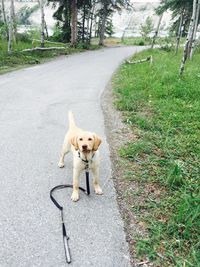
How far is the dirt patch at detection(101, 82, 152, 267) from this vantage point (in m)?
3.51

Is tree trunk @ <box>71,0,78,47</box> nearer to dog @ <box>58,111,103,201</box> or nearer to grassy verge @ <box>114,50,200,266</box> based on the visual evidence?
grassy verge @ <box>114,50,200,266</box>

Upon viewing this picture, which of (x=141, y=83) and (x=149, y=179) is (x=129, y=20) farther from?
(x=149, y=179)

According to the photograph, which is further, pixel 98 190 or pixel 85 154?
pixel 98 190

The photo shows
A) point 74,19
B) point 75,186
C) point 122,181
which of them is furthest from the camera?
point 74,19

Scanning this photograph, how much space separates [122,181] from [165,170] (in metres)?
0.74

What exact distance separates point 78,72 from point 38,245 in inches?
533

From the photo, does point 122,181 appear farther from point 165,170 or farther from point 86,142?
point 86,142

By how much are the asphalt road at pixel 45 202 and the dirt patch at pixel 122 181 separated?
86 mm

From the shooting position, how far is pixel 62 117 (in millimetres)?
7902

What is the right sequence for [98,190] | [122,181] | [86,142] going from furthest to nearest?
[122,181] → [98,190] → [86,142]

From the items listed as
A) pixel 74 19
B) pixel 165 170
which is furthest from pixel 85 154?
pixel 74 19

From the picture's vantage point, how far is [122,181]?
4.68 metres

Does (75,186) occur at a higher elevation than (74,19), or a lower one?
higher

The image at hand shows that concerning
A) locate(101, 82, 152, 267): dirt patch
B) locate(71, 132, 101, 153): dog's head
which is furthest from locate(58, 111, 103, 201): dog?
locate(101, 82, 152, 267): dirt patch
